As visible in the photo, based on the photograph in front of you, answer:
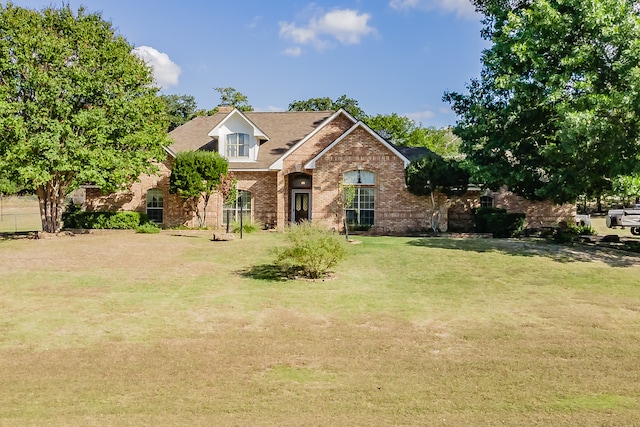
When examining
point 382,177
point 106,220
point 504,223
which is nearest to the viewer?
point 504,223

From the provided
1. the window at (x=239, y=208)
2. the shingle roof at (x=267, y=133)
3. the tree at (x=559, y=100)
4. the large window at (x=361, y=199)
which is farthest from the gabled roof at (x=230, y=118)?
the tree at (x=559, y=100)

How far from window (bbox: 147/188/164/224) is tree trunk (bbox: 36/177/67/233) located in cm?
488

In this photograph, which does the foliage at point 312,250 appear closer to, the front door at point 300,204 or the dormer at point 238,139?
the front door at point 300,204

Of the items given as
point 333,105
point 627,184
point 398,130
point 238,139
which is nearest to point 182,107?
point 333,105

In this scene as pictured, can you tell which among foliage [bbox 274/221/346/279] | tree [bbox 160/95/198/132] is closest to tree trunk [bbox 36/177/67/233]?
foliage [bbox 274/221/346/279]

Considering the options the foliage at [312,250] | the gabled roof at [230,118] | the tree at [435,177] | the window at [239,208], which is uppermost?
the gabled roof at [230,118]

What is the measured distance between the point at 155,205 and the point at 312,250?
58.4ft

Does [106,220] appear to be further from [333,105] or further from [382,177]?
[333,105]

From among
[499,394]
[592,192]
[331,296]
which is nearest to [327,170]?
[592,192]

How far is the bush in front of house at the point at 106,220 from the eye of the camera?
86.7 feet

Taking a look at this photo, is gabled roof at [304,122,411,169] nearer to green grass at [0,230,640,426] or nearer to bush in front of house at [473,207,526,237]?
bush in front of house at [473,207,526,237]

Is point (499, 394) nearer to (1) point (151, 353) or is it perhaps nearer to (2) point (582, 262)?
(1) point (151, 353)

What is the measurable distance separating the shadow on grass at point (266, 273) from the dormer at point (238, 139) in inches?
546

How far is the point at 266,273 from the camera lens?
14945 millimetres
